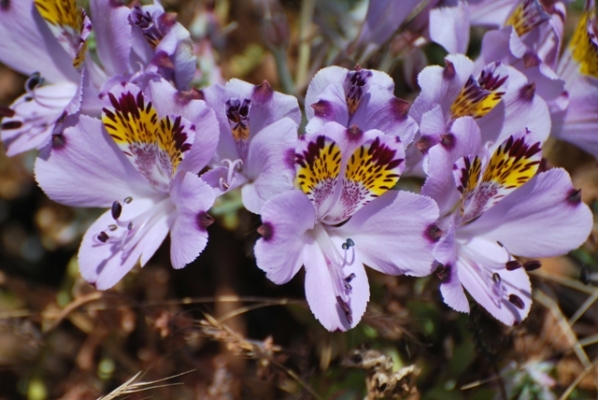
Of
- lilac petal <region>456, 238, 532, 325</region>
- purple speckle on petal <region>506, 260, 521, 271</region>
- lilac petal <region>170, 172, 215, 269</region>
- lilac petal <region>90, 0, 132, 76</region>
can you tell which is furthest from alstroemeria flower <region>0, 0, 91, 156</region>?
purple speckle on petal <region>506, 260, 521, 271</region>

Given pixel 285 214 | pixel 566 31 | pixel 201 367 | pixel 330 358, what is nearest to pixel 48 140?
pixel 285 214

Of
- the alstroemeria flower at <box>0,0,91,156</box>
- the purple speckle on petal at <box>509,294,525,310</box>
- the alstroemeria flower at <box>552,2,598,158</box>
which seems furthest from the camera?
the alstroemeria flower at <box>552,2,598,158</box>

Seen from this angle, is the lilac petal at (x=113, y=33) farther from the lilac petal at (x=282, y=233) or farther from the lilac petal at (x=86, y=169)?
the lilac petal at (x=282, y=233)

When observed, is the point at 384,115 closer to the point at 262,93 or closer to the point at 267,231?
the point at 262,93

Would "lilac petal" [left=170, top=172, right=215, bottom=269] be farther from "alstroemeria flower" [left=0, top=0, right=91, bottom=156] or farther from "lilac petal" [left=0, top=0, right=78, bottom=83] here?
"lilac petal" [left=0, top=0, right=78, bottom=83]

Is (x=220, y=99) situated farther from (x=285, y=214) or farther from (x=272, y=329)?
(x=272, y=329)

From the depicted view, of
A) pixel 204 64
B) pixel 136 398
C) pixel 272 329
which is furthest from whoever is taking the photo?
pixel 272 329
